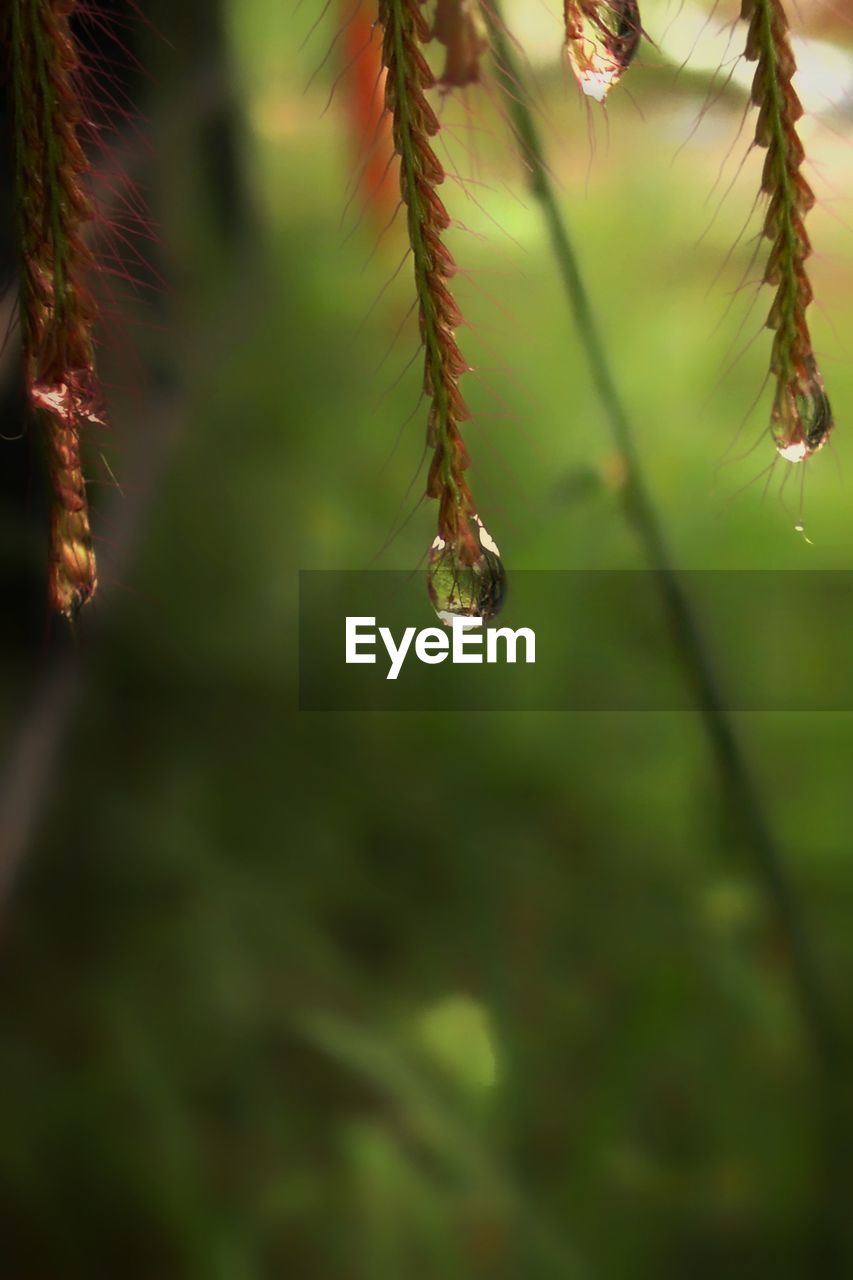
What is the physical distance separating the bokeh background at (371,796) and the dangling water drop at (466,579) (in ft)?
0.95

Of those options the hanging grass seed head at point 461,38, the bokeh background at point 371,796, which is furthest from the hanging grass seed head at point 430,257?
Result: the bokeh background at point 371,796

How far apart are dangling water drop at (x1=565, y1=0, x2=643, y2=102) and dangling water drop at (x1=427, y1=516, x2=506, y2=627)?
93 millimetres

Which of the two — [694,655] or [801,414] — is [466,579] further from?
[694,655]

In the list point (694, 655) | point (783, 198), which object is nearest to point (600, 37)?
point (783, 198)

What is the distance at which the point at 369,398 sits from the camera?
56cm

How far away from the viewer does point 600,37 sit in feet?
Answer: 0.70

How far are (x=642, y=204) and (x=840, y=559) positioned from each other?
198 millimetres

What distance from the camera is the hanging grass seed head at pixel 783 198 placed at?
0.70 ft

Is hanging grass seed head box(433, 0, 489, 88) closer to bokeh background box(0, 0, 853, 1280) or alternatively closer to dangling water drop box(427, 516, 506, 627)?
bokeh background box(0, 0, 853, 1280)

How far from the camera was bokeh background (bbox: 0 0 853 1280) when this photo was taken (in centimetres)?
54

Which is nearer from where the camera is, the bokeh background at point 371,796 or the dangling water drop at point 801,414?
the dangling water drop at point 801,414

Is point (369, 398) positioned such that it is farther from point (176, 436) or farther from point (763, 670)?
point (763, 670)

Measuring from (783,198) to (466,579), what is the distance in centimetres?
11

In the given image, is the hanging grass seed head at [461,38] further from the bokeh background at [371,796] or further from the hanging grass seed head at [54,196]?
the hanging grass seed head at [54,196]
